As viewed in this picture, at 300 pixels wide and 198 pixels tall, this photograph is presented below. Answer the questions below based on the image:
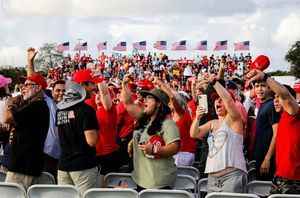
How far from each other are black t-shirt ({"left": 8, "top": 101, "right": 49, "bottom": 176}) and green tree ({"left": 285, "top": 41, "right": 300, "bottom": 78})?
67664 mm

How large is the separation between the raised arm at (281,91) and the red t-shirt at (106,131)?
7.34ft

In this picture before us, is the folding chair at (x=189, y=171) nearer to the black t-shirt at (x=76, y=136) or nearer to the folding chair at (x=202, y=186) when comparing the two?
the folding chair at (x=202, y=186)

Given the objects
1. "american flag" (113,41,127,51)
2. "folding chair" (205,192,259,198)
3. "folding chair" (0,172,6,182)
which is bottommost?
"folding chair" (0,172,6,182)

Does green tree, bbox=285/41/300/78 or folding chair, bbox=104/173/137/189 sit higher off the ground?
folding chair, bbox=104/173/137/189

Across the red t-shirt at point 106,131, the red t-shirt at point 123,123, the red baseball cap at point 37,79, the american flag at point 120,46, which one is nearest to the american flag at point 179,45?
the american flag at point 120,46

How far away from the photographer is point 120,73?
1674 inches

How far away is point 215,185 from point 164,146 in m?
0.63

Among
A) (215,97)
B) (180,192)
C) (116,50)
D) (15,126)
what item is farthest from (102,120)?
(116,50)

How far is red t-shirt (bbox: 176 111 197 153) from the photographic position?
6.83 metres

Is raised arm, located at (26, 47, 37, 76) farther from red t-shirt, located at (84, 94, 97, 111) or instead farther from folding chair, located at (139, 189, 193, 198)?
folding chair, located at (139, 189, 193, 198)

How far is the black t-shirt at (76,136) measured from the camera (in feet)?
18.8

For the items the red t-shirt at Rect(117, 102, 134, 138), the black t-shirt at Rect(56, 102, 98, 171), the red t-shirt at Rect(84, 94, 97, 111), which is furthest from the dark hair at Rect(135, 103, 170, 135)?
the red t-shirt at Rect(117, 102, 134, 138)

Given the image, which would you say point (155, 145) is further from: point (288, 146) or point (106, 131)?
point (106, 131)

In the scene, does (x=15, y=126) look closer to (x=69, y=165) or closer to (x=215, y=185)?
(x=69, y=165)
